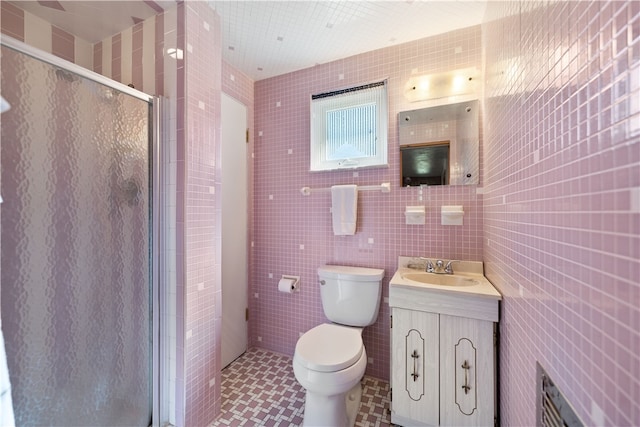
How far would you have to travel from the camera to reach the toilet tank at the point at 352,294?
1649 millimetres

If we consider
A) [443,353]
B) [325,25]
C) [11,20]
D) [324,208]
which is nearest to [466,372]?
[443,353]

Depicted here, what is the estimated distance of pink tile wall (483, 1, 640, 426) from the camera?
0.41 meters

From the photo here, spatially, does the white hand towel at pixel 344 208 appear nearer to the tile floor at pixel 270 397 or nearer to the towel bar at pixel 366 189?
the towel bar at pixel 366 189

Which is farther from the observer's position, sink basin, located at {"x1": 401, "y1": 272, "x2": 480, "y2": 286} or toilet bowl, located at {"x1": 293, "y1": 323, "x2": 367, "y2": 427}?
sink basin, located at {"x1": 401, "y1": 272, "x2": 480, "y2": 286}

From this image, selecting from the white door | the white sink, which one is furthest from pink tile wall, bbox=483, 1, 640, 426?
the white door

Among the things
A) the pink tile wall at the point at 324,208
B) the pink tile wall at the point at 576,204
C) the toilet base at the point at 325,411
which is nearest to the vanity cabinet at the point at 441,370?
the pink tile wall at the point at 576,204

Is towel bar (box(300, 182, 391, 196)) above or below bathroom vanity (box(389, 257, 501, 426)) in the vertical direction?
above

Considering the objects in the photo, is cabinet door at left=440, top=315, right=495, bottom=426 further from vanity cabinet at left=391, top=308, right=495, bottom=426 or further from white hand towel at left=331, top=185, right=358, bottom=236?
white hand towel at left=331, top=185, right=358, bottom=236

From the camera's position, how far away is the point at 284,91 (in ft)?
6.93

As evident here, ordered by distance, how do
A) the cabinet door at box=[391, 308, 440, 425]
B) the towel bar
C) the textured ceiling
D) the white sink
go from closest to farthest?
the white sink < the cabinet door at box=[391, 308, 440, 425] < the textured ceiling < the towel bar

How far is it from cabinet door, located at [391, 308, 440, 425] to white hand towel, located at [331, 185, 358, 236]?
2.12 feet

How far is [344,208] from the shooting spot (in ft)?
5.94

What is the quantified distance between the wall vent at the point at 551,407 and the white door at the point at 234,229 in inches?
70.0

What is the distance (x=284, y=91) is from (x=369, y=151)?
0.91 metres
